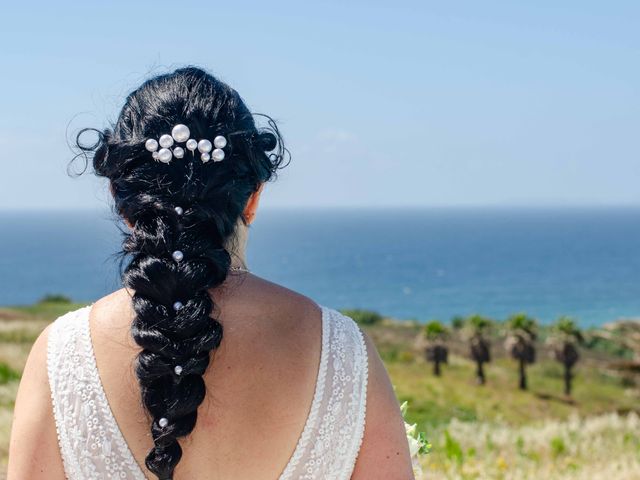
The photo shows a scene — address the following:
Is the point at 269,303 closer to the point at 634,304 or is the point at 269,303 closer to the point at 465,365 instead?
the point at 465,365

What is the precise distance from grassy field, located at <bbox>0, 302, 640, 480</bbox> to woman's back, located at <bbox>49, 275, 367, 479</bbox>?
14.0 feet

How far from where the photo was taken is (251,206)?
8.80 feet

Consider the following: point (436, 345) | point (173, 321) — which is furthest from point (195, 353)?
point (436, 345)

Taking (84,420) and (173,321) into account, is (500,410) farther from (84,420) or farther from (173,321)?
(173,321)

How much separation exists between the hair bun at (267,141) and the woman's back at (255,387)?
443 mm

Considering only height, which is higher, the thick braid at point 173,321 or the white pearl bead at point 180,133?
the white pearl bead at point 180,133

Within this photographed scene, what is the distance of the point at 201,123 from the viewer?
2516mm

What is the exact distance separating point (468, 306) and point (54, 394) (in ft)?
433

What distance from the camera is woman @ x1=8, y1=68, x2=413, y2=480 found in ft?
8.14

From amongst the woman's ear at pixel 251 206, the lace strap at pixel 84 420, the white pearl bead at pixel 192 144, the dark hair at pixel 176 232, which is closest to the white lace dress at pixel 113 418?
the lace strap at pixel 84 420

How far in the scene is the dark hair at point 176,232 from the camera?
247cm

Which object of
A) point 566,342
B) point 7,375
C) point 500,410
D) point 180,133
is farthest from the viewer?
point 566,342

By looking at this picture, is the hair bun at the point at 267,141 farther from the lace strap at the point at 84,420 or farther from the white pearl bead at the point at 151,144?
the lace strap at the point at 84,420

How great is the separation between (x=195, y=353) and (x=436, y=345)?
4689cm
